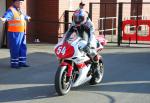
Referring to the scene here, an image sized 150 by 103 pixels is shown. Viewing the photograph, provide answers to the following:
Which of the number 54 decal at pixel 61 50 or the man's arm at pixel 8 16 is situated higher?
the man's arm at pixel 8 16

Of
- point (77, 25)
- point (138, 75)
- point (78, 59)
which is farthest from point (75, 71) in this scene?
point (138, 75)

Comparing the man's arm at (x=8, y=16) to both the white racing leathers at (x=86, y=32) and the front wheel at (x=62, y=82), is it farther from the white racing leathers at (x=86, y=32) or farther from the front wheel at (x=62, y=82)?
the front wheel at (x=62, y=82)

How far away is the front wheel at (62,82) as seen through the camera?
8477mm

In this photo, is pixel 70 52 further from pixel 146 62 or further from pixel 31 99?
pixel 146 62

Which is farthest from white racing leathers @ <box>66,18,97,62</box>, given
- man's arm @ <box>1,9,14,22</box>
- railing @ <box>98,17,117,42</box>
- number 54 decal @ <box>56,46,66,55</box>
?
railing @ <box>98,17,117,42</box>

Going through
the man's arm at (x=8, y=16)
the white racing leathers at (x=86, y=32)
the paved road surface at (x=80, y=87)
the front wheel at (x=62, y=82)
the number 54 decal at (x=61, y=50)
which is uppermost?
the man's arm at (x=8, y=16)

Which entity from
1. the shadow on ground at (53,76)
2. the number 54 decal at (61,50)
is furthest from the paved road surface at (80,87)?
the number 54 decal at (61,50)

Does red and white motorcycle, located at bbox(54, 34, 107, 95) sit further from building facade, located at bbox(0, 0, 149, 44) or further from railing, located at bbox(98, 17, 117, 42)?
railing, located at bbox(98, 17, 117, 42)

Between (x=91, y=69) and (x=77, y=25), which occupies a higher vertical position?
(x=77, y=25)

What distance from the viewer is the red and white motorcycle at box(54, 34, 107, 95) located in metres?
8.60

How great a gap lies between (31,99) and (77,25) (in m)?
1.91

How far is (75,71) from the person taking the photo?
9.05 meters

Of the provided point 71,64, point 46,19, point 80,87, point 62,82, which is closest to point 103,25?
point 46,19

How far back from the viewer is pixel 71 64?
884 cm
